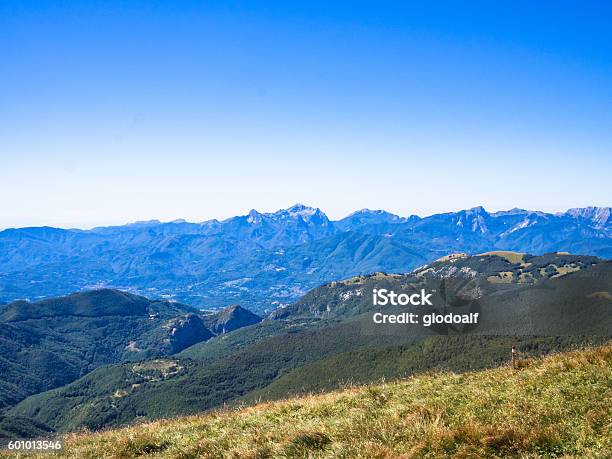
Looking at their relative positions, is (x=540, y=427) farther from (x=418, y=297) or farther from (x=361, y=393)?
(x=418, y=297)

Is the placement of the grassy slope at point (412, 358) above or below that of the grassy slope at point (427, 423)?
below

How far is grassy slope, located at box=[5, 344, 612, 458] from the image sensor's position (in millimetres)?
9016

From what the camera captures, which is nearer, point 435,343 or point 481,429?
point 481,429

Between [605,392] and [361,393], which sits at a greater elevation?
[605,392]

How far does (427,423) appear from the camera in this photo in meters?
10.3

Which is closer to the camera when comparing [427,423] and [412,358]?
[427,423]

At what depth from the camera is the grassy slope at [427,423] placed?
9.02 meters

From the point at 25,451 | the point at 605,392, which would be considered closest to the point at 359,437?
the point at 605,392

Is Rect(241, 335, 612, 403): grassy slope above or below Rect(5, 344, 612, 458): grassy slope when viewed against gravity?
below

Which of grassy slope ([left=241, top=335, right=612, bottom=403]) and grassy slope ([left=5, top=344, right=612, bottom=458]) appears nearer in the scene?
grassy slope ([left=5, top=344, right=612, bottom=458])

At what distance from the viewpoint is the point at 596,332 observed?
15450 centimetres

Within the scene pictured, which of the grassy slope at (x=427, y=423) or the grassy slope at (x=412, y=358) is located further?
the grassy slope at (x=412, y=358)

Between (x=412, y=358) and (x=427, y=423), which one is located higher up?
(x=427, y=423)

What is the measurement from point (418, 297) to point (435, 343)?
165434 millimetres
